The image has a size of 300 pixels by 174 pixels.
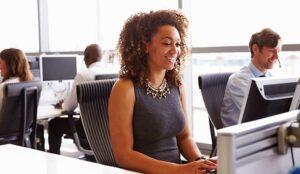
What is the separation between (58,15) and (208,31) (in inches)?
108

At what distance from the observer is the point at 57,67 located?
4.21 m

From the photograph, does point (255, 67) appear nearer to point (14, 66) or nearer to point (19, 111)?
point (19, 111)

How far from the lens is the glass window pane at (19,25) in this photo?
6320 millimetres

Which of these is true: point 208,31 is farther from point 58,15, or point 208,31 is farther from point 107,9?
point 58,15

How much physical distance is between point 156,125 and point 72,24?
433 centimetres

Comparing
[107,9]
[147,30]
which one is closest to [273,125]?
[147,30]

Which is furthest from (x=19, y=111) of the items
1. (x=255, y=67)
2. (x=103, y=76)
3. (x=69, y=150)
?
(x=255, y=67)

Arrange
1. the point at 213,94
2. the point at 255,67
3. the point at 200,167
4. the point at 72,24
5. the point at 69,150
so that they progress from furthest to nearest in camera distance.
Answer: the point at 72,24, the point at 69,150, the point at 213,94, the point at 255,67, the point at 200,167

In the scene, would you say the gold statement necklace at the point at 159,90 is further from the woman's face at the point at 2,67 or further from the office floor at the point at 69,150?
the office floor at the point at 69,150

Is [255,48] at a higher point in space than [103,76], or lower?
higher

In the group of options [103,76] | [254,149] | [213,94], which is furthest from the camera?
[103,76]

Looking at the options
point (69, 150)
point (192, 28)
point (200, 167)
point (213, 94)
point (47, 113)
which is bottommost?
point (69, 150)

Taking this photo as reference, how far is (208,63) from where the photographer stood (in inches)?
166

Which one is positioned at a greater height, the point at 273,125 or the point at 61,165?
the point at 273,125
